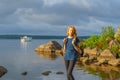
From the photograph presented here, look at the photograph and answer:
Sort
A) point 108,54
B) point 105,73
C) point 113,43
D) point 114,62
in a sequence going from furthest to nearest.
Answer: point 113,43, point 108,54, point 114,62, point 105,73

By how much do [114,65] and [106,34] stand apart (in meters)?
25.1

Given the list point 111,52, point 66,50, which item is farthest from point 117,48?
point 66,50

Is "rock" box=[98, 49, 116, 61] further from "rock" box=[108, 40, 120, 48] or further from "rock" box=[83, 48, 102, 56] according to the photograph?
"rock" box=[83, 48, 102, 56]

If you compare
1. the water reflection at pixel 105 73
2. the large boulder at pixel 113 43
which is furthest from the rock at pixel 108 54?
the water reflection at pixel 105 73

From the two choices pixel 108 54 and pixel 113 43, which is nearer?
pixel 108 54

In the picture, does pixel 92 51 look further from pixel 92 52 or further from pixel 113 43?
pixel 113 43

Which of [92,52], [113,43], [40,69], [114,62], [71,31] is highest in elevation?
[71,31]

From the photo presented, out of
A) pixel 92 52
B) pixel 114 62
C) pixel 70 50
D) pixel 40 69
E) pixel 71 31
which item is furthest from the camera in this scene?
pixel 92 52

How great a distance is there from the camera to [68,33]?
22062mm

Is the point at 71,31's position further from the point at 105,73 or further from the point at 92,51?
the point at 92,51

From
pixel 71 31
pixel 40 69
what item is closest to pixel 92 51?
pixel 40 69

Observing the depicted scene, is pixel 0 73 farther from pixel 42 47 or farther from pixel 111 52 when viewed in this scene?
pixel 42 47

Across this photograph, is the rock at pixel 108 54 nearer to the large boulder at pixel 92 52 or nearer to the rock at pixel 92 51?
the large boulder at pixel 92 52

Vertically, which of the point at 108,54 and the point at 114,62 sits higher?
the point at 108,54
